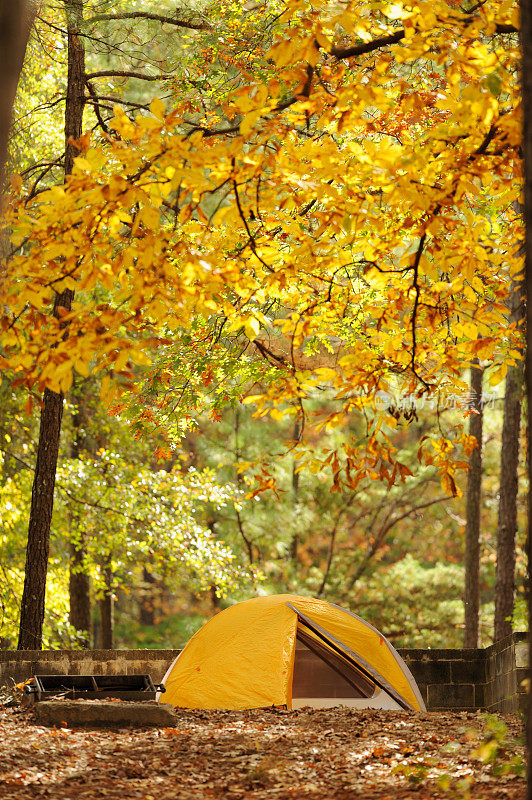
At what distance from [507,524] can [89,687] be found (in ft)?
25.0

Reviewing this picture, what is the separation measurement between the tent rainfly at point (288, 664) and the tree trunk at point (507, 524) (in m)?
4.66

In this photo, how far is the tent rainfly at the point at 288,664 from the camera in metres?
7.40

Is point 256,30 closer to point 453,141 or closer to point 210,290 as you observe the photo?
point 453,141

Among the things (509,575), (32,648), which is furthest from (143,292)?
(509,575)

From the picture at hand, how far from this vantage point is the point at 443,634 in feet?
58.4

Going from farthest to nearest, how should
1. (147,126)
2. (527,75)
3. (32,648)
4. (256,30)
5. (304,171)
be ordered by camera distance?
(32,648)
(256,30)
(304,171)
(147,126)
(527,75)

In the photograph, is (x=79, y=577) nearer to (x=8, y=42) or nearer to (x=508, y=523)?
(x=508, y=523)

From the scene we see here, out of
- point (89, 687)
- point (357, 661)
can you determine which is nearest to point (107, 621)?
point (357, 661)

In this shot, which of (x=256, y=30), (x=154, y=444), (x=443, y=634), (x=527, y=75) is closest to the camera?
(x=527, y=75)

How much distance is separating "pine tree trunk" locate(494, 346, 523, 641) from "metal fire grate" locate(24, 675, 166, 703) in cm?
694

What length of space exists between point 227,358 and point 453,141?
4.14 meters

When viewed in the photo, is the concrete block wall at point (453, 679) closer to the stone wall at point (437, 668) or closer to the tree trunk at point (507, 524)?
the stone wall at point (437, 668)

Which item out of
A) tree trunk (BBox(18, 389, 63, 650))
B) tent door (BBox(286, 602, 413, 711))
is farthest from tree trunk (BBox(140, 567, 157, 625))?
tent door (BBox(286, 602, 413, 711))

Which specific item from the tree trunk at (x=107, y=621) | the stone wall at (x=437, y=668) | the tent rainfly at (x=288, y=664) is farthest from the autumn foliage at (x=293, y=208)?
the tree trunk at (x=107, y=621)
